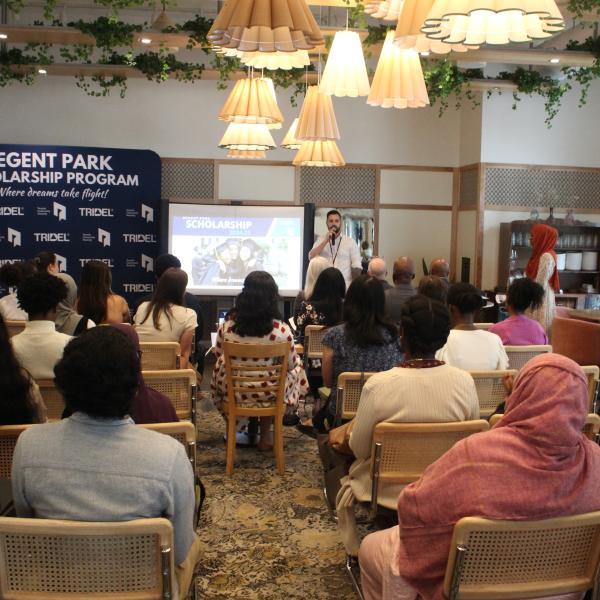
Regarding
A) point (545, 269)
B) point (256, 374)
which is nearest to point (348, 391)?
point (256, 374)

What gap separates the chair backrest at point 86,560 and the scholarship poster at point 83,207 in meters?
7.62

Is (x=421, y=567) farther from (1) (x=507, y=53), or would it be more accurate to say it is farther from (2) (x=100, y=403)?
(1) (x=507, y=53)

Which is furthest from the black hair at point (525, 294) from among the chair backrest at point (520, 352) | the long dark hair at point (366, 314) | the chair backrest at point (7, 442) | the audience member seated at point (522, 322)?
the chair backrest at point (7, 442)

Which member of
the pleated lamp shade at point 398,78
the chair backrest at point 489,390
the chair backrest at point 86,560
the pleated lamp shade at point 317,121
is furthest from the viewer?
the pleated lamp shade at point 317,121

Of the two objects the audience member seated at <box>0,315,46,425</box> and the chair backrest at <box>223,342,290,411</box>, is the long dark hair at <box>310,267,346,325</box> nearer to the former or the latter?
the chair backrest at <box>223,342,290,411</box>

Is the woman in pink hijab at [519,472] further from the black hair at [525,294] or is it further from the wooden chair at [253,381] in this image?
the black hair at [525,294]

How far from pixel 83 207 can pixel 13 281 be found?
3.93 m

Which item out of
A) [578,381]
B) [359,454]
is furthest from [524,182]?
[578,381]

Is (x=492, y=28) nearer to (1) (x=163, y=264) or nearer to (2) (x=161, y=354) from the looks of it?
(2) (x=161, y=354)

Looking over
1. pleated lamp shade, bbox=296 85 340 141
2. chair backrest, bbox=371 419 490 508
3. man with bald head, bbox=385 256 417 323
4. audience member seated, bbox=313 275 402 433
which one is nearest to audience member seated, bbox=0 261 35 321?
pleated lamp shade, bbox=296 85 340 141

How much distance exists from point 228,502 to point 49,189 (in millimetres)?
6273

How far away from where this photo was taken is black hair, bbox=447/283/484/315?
3.92 meters

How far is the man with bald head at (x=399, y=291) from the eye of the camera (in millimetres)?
5461

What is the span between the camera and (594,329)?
5910 mm
